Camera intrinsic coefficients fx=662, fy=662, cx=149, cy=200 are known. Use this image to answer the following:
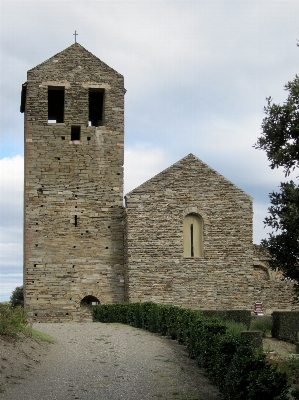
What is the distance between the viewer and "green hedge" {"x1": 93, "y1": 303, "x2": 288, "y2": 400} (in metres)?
10.5

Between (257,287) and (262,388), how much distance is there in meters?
18.6

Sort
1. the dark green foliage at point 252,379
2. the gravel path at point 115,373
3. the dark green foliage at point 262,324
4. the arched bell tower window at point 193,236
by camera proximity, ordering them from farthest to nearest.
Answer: the arched bell tower window at point 193,236 → the dark green foliage at point 262,324 → the gravel path at point 115,373 → the dark green foliage at point 252,379

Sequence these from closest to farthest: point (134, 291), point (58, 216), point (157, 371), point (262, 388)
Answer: point (262, 388)
point (157, 371)
point (134, 291)
point (58, 216)

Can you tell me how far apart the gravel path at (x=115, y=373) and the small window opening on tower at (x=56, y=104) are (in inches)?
600

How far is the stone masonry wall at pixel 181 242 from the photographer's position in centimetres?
2739

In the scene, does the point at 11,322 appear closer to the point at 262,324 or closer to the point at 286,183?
the point at 286,183

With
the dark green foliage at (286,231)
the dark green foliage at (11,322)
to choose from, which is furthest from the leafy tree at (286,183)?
the dark green foliage at (11,322)

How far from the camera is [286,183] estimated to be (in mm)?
12398

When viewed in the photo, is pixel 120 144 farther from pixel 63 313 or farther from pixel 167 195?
pixel 63 313

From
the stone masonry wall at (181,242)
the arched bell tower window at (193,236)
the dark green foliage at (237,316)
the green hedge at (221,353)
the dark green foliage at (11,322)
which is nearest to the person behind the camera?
the green hedge at (221,353)

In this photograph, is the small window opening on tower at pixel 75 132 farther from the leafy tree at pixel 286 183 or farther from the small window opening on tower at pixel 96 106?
the leafy tree at pixel 286 183

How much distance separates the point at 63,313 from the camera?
28.2m

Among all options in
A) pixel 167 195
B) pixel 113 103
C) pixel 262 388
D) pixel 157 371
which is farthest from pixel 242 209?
pixel 262 388

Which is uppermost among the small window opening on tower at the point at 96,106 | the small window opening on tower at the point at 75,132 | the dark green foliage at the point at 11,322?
the small window opening on tower at the point at 96,106
